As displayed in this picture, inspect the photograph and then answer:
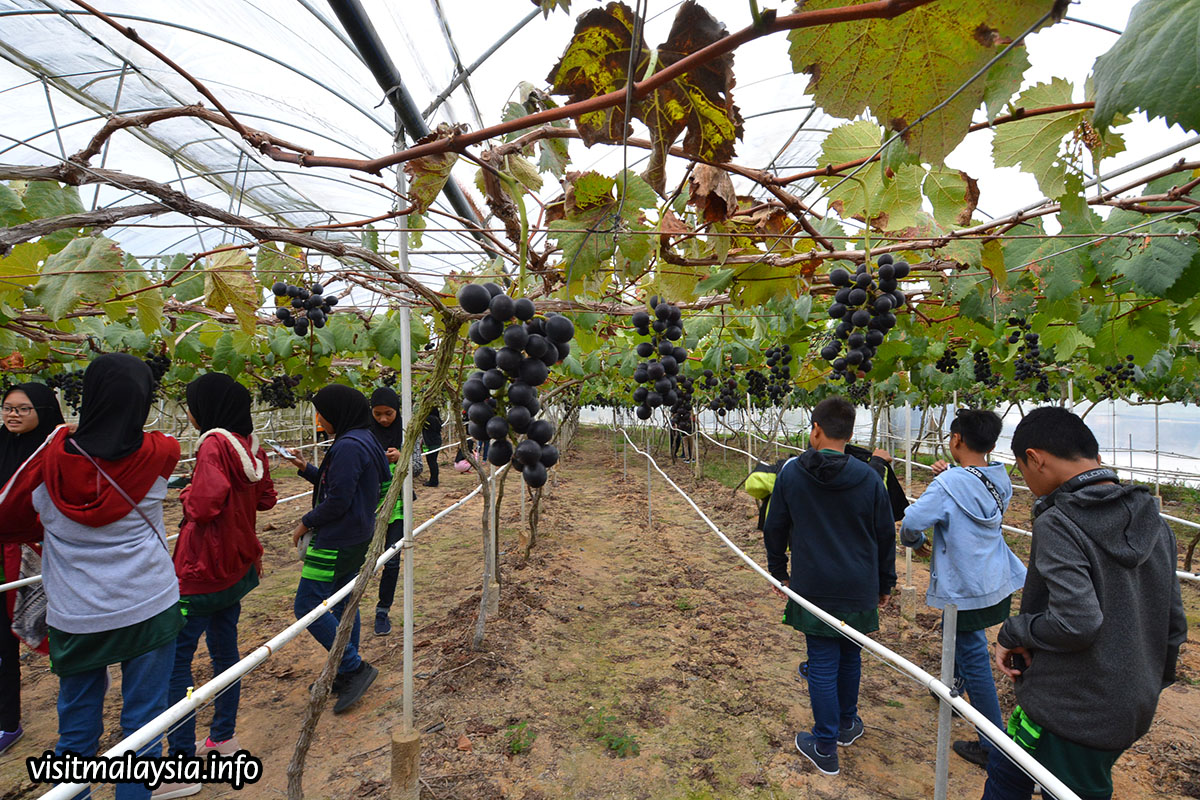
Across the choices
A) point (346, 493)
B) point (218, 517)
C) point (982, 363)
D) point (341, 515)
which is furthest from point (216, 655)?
point (982, 363)

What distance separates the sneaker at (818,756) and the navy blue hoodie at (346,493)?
3.29m

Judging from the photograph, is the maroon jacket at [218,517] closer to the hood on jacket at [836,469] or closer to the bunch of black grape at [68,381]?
the hood on jacket at [836,469]

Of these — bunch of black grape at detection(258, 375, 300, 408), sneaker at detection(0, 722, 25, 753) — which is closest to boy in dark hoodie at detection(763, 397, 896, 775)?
sneaker at detection(0, 722, 25, 753)

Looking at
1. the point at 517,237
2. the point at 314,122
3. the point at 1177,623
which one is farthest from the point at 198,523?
the point at 1177,623

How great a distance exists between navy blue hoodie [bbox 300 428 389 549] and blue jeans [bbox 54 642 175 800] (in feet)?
3.83

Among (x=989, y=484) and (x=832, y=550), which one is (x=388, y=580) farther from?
(x=989, y=484)

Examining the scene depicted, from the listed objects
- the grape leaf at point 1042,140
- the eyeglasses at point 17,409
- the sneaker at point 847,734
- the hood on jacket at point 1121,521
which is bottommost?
the sneaker at point 847,734

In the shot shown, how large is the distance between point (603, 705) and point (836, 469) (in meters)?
2.50

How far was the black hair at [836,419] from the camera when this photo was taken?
3.18m

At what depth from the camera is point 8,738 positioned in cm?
338

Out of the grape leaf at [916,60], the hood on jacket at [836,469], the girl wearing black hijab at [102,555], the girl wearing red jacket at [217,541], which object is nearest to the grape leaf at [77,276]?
the girl wearing black hijab at [102,555]

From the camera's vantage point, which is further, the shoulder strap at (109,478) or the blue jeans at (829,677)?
the blue jeans at (829,677)

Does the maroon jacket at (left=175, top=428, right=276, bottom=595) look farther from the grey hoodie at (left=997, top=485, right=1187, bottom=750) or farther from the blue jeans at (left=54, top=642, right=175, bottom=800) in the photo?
the grey hoodie at (left=997, top=485, right=1187, bottom=750)

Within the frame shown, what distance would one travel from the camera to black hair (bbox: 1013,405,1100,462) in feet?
7.26
